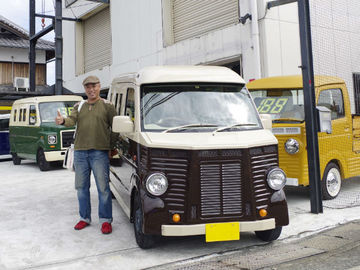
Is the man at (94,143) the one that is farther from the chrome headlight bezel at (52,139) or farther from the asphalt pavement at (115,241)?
the chrome headlight bezel at (52,139)

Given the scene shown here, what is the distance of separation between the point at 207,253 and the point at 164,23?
1220cm

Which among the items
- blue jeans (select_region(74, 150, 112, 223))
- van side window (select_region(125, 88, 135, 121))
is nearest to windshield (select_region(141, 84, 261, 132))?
van side window (select_region(125, 88, 135, 121))

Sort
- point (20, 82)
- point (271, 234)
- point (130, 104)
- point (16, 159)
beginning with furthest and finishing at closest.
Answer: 1. point (20, 82)
2. point (16, 159)
3. point (130, 104)
4. point (271, 234)

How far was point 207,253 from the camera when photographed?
14.5 feet

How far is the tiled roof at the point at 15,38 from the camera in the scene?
26.2 m

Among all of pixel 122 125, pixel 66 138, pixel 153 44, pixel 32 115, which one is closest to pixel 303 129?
pixel 122 125

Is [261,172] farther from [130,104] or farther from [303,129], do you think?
[303,129]

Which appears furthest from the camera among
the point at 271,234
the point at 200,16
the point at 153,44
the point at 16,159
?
the point at 153,44

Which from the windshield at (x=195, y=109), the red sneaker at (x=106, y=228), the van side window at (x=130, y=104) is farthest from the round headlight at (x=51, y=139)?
the windshield at (x=195, y=109)

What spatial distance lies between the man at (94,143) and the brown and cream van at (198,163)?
45 centimetres

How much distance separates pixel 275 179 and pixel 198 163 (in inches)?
35.7

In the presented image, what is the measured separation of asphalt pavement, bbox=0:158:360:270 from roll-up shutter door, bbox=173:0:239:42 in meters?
7.34

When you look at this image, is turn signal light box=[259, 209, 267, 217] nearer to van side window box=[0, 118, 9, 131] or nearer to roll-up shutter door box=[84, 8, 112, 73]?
van side window box=[0, 118, 9, 131]

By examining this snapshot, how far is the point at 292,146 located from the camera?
649cm
